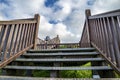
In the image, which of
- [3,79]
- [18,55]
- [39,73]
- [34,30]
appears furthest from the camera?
[39,73]

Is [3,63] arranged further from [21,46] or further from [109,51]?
[109,51]

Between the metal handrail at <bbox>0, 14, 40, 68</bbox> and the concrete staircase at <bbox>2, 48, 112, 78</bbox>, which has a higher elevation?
the metal handrail at <bbox>0, 14, 40, 68</bbox>

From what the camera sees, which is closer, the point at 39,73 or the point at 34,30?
the point at 34,30

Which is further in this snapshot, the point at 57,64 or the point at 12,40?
the point at 12,40

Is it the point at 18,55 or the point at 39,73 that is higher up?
the point at 18,55

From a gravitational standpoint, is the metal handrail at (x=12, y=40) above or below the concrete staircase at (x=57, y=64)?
above

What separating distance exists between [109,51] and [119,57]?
33 centimetres

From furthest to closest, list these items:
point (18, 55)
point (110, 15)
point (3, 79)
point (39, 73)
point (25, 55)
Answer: point (39, 73) < point (25, 55) < point (18, 55) < point (110, 15) < point (3, 79)

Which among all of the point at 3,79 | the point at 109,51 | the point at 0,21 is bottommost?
the point at 3,79

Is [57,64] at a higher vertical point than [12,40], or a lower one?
lower

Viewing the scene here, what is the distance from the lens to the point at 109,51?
189 cm

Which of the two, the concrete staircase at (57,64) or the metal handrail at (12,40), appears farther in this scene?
the metal handrail at (12,40)

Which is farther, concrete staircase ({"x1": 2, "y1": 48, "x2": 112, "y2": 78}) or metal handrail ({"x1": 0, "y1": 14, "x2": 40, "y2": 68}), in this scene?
metal handrail ({"x1": 0, "y1": 14, "x2": 40, "y2": 68})

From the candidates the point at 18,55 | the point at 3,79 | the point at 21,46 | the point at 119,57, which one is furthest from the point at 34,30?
the point at 119,57
